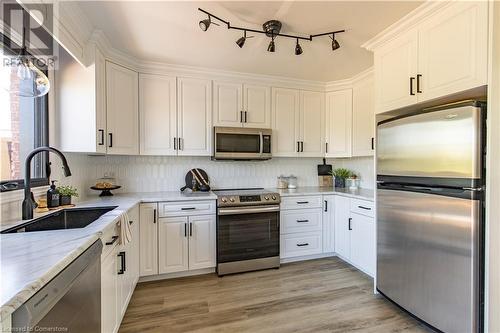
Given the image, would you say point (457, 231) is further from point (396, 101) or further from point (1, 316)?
point (1, 316)

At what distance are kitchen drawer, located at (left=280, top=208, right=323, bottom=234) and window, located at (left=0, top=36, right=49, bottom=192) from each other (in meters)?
2.46

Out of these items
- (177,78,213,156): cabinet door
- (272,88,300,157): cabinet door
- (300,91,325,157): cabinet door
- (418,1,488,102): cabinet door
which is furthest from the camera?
(300,91,325,157): cabinet door

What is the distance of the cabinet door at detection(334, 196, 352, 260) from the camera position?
3092mm

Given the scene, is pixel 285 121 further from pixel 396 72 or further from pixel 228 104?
pixel 396 72

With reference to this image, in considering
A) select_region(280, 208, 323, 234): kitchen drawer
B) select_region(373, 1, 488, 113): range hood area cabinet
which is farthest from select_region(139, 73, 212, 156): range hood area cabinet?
select_region(373, 1, 488, 113): range hood area cabinet

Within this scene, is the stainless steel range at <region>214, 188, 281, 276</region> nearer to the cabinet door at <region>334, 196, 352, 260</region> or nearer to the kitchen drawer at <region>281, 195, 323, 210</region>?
the kitchen drawer at <region>281, 195, 323, 210</region>

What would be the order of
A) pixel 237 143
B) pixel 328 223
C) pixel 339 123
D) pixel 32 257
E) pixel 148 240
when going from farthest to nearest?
pixel 339 123
pixel 328 223
pixel 237 143
pixel 148 240
pixel 32 257

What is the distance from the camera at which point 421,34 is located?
195 cm

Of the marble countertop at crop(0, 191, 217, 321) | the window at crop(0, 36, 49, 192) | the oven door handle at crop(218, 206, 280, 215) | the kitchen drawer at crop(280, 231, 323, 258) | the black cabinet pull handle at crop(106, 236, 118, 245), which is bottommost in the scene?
the kitchen drawer at crop(280, 231, 323, 258)

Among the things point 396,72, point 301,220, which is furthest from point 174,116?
point 396,72

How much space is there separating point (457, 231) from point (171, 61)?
121 inches

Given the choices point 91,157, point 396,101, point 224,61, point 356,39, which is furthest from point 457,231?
point 91,157

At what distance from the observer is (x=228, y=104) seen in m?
3.21

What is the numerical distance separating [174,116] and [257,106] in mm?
1093
